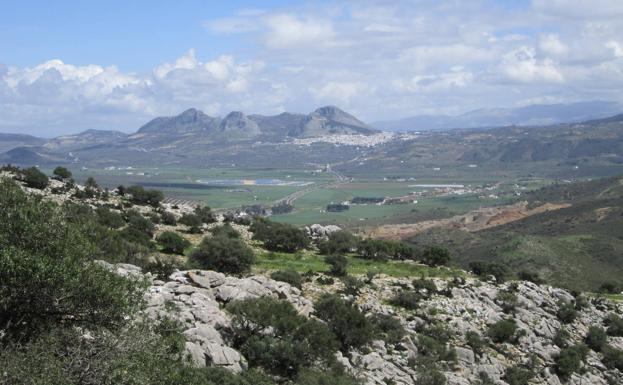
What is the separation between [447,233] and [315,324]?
3580 inches

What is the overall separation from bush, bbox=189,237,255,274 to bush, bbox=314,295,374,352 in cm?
890

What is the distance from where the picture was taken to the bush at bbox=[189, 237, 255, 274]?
35844 mm

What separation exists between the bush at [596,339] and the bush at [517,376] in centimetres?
909

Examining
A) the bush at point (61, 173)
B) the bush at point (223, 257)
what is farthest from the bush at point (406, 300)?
the bush at point (61, 173)

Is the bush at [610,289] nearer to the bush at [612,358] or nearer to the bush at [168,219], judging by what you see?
→ the bush at [612,358]

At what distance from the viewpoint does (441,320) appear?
3456 cm

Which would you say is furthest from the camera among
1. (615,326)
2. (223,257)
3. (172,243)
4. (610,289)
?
(610,289)

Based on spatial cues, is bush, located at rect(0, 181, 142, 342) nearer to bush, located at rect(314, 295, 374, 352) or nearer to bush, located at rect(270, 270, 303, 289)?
bush, located at rect(314, 295, 374, 352)

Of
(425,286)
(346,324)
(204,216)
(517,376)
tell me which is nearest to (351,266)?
(425,286)

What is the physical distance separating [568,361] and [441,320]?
7261mm

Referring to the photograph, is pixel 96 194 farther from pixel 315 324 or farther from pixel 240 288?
pixel 315 324

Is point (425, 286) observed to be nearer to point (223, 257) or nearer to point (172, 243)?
point (223, 257)

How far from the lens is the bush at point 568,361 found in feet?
106

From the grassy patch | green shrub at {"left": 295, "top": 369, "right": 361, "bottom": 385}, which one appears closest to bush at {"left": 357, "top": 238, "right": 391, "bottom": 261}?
the grassy patch
